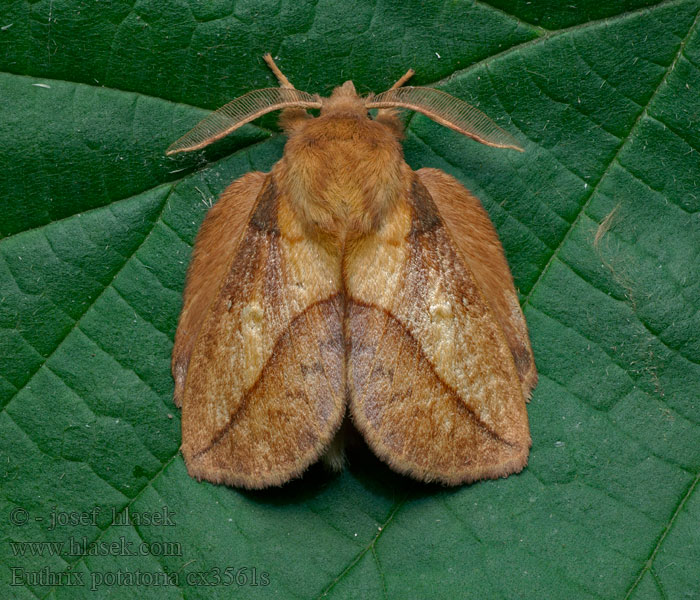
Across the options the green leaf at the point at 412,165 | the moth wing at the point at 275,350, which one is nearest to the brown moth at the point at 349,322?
the moth wing at the point at 275,350

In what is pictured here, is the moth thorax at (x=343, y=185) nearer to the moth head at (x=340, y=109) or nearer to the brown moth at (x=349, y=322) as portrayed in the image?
the brown moth at (x=349, y=322)

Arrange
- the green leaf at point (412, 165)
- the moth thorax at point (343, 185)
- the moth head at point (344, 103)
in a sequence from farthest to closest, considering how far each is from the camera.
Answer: the green leaf at point (412, 165) → the moth head at point (344, 103) → the moth thorax at point (343, 185)

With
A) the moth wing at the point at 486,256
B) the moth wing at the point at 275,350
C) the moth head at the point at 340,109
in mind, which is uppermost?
the moth head at the point at 340,109

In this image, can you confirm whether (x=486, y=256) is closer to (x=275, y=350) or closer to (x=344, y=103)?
(x=344, y=103)

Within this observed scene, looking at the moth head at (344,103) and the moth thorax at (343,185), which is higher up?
the moth head at (344,103)

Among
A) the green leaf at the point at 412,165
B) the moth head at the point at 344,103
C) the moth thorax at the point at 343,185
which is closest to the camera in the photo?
the moth thorax at the point at 343,185

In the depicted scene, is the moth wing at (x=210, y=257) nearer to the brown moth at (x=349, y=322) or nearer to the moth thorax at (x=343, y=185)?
the brown moth at (x=349, y=322)

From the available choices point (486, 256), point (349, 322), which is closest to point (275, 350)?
point (349, 322)

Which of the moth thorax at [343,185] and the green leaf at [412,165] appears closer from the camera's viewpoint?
the moth thorax at [343,185]
